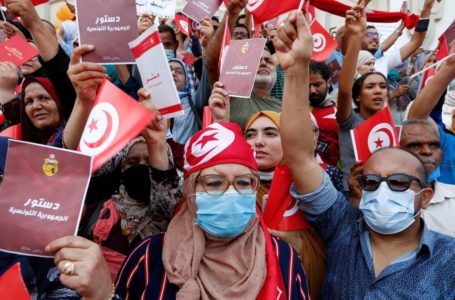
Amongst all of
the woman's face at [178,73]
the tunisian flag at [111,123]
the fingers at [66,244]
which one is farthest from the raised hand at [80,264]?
the woman's face at [178,73]

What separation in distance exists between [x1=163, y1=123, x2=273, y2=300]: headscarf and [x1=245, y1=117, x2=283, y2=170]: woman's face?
501mm

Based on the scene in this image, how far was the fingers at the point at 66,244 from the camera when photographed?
→ 164cm

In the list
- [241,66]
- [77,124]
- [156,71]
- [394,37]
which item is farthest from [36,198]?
[394,37]

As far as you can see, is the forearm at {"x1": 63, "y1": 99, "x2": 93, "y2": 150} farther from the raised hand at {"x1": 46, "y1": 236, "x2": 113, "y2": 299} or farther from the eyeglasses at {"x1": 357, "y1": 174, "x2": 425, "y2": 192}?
the eyeglasses at {"x1": 357, "y1": 174, "x2": 425, "y2": 192}

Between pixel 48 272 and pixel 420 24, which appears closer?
pixel 48 272

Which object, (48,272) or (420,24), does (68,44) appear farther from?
(48,272)

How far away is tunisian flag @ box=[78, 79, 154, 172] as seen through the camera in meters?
1.85

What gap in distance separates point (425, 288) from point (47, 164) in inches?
59.7

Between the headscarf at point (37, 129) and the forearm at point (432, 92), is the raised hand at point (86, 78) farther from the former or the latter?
the forearm at point (432, 92)

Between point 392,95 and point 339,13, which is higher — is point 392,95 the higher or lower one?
the lower one

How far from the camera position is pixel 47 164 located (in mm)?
1661

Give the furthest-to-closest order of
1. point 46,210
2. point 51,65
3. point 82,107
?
1. point 51,65
2. point 82,107
3. point 46,210

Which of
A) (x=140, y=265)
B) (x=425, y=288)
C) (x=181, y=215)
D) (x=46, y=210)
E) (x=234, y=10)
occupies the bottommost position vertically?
(x=425, y=288)

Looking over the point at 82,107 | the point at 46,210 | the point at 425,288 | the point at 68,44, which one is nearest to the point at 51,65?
the point at 82,107
